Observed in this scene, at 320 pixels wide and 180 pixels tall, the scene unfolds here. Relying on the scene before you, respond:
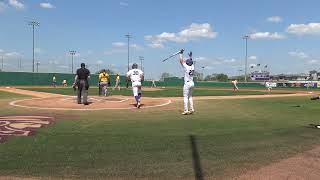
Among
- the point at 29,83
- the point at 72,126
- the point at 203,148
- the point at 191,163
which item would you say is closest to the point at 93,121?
the point at 72,126

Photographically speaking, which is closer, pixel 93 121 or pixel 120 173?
pixel 120 173

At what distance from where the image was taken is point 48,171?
5.39m

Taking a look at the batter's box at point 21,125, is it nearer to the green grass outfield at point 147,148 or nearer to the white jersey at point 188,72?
the green grass outfield at point 147,148

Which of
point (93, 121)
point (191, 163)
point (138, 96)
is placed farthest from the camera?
point (138, 96)

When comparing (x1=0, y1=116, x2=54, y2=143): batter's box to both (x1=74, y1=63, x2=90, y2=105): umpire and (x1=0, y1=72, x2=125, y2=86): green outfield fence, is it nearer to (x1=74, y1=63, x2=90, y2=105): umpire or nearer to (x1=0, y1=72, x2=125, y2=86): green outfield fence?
(x1=74, y1=63, x2=90, y2=105): umpire

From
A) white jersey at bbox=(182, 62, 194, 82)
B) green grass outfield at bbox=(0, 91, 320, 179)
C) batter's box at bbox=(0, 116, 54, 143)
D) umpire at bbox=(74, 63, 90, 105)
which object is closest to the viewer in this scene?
green grass outfield at bbox=(0, 91, 320, 179)

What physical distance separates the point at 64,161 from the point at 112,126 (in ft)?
11.9

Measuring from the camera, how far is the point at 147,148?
6895 millimetres

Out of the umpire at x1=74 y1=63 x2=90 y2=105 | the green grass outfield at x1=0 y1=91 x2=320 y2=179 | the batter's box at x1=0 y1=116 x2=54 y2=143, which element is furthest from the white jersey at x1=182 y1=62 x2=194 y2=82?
the umpire at x1=74 y1=63 x2=90 y2=105

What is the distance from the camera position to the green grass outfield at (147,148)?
5.48 meters

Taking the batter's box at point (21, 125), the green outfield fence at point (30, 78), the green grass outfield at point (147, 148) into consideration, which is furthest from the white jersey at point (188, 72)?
the green outfield fence at point (30, 78)

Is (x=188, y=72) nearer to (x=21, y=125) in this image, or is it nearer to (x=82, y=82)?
(x=82, y=82)

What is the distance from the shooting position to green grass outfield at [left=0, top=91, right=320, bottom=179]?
5.48 meters

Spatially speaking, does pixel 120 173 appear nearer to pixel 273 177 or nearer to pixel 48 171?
pixel 48 171
